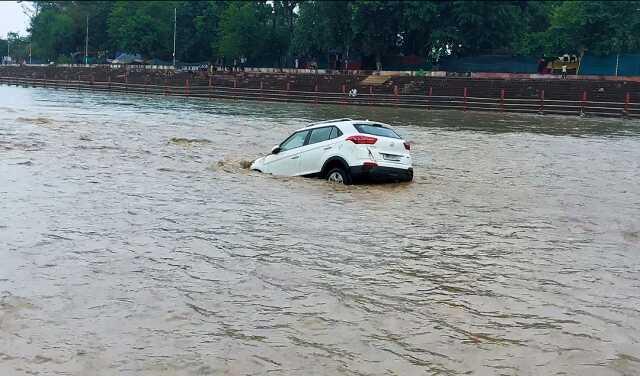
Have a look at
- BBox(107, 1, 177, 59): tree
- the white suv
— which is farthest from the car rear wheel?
BBox(107, 1, 177, 59): tree

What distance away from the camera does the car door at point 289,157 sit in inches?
541

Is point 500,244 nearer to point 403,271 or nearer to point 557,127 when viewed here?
point 403,271

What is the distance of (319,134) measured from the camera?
13312 mm

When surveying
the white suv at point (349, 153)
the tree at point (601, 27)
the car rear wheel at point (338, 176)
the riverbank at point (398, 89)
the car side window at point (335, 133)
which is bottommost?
the car rear wheel at point (338, 176)

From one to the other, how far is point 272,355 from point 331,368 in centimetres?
47

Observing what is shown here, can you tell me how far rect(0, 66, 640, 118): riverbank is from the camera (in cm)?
4206

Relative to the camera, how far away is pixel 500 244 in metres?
8.83

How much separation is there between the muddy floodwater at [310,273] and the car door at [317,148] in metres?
0.41

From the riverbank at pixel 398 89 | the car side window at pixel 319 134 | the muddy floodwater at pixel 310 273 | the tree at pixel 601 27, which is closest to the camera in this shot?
the muddy floodwater at pixel 310 273

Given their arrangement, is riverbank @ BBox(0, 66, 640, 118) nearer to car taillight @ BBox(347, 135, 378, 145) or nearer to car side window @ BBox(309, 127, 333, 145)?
car side window @ BBox(309, 127, 333, 145)

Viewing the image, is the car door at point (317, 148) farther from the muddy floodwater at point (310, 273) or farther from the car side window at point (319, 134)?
the muddy floodwater at point (310, 273)

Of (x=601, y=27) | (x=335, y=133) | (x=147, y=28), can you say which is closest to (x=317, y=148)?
(x=335, y=133)

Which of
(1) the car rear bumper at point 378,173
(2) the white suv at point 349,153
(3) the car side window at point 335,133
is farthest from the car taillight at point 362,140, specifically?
(1) the car rear bumper at point 378,173

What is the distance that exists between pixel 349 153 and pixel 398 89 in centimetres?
4148
